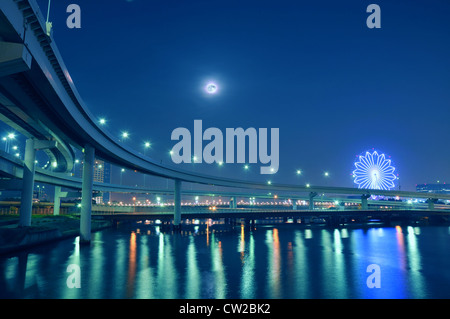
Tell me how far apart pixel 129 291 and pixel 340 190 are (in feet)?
356

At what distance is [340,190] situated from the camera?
118 meters

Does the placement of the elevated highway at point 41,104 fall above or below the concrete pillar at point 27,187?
above

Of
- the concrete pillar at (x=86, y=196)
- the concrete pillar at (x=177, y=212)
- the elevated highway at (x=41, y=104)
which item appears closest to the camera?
the elevated highway at (x=41, y=104)

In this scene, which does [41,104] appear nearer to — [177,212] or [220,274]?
[220,274]
